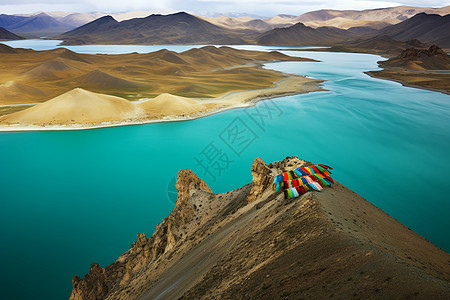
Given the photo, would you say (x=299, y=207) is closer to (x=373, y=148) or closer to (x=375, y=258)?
(x=375, y=258)

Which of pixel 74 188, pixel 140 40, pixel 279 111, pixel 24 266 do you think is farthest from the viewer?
pixel 140 40

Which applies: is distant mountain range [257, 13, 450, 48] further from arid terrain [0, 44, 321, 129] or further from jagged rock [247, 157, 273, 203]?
jagged rock [247, 157, 273, 203]

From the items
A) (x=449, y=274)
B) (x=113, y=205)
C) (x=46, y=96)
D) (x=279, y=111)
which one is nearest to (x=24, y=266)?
(x=113, y=205)

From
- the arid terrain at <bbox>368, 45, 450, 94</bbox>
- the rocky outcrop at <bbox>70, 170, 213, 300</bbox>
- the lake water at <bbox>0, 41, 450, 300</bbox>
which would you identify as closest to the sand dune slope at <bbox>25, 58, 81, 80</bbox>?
the lake water at <bbox>0, 41, 450, 300</bbox>

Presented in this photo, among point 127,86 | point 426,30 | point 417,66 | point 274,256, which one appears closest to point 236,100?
point 127,86

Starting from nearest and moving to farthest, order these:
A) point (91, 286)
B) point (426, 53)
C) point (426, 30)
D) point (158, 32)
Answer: point (91, 286) < point (426, 53) < point (426, 30) < point (158, 32)

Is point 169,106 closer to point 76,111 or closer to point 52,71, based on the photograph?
point 76,111
